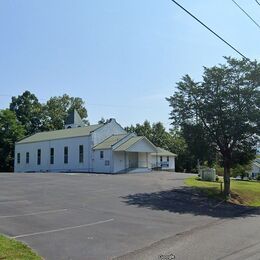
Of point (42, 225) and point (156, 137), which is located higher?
point (156, 137)

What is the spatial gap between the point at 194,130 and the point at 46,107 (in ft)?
204

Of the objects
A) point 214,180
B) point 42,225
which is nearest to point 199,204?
point 42,225

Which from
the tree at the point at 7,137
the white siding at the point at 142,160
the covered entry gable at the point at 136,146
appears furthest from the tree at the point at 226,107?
the tree at the point at 7,137

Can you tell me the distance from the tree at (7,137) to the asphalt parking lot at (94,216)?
152ft

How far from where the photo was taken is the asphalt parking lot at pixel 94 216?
494 inches

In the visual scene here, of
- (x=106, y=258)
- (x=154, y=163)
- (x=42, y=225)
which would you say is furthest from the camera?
(x=154, y=163)

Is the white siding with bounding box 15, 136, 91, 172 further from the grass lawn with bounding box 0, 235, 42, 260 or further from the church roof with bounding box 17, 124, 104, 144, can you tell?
the grass lawn with bounding box 0, 235, 42, 260

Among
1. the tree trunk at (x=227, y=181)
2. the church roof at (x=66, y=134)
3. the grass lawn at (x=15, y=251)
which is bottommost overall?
the grass lawn at (x=15, y=251)

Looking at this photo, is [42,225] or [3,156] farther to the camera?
[3,156]

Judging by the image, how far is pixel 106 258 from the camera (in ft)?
36.2

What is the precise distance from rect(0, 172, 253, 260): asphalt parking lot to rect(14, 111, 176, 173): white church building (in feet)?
63.2

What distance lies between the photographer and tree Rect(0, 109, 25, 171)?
73.1m

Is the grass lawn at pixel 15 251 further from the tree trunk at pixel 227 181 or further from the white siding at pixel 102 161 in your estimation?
the white siding at pixel 102 161

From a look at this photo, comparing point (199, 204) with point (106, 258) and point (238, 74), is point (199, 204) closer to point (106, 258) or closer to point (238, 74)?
point (238, 74)
